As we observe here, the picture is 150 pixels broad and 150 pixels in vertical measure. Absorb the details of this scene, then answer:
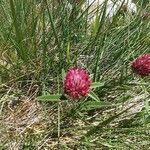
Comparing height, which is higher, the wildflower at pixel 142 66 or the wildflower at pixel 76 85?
the wildflower at pixel 142 66

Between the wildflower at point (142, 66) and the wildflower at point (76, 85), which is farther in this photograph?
the wildflower at point (142, 66)

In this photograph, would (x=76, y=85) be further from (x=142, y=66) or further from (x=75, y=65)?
(x=75, y=65)

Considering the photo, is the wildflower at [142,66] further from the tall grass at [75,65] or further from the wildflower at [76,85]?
the wildflower at [76,85]

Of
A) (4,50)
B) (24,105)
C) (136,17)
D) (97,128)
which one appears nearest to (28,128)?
(24,105)

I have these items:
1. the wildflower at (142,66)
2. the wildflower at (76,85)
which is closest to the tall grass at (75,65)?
the wildflower at (142,66)

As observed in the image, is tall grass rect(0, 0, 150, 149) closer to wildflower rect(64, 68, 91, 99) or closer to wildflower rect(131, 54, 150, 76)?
wildflower rect(131, 54, 150, 76)

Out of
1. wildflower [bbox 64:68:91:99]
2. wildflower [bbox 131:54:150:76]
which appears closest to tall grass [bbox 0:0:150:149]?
wildflower [bbox 131:54:150:76]

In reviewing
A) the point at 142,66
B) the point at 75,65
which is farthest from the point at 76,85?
the point at 75,65

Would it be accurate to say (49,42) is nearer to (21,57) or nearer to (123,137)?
(21,57)
